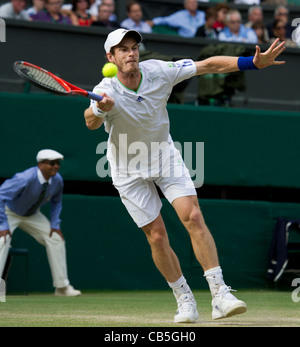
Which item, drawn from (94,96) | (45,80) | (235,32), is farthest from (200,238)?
(235,32)

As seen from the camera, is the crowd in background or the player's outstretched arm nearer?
the player's outstretched arm

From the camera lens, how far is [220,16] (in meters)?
12.2

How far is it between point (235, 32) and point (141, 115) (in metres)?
6.67

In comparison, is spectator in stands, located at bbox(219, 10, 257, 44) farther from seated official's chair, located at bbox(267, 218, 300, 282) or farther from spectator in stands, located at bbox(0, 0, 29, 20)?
seated official's chair, located at bbox(267, 218, 300, 282)

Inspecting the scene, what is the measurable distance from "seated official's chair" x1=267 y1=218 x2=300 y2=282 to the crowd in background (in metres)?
3.05

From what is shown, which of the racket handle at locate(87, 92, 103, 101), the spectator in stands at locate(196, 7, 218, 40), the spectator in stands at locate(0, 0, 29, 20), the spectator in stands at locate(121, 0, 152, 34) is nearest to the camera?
the racket handle at locate(87, 92, 103, 101)

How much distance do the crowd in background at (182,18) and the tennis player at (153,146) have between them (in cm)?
524

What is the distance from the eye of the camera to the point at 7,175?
944 cm

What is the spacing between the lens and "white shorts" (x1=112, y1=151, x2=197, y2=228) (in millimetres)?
5602

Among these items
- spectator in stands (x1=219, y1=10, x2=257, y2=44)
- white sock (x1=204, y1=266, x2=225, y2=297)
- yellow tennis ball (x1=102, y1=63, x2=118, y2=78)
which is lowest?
white sock (x1=204, y1=266, x2=225, y2=297)

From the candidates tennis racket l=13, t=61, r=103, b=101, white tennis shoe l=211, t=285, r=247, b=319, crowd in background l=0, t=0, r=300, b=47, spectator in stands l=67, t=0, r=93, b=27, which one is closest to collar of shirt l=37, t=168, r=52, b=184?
crowd in background l=0, t=0, r=300, b=47
